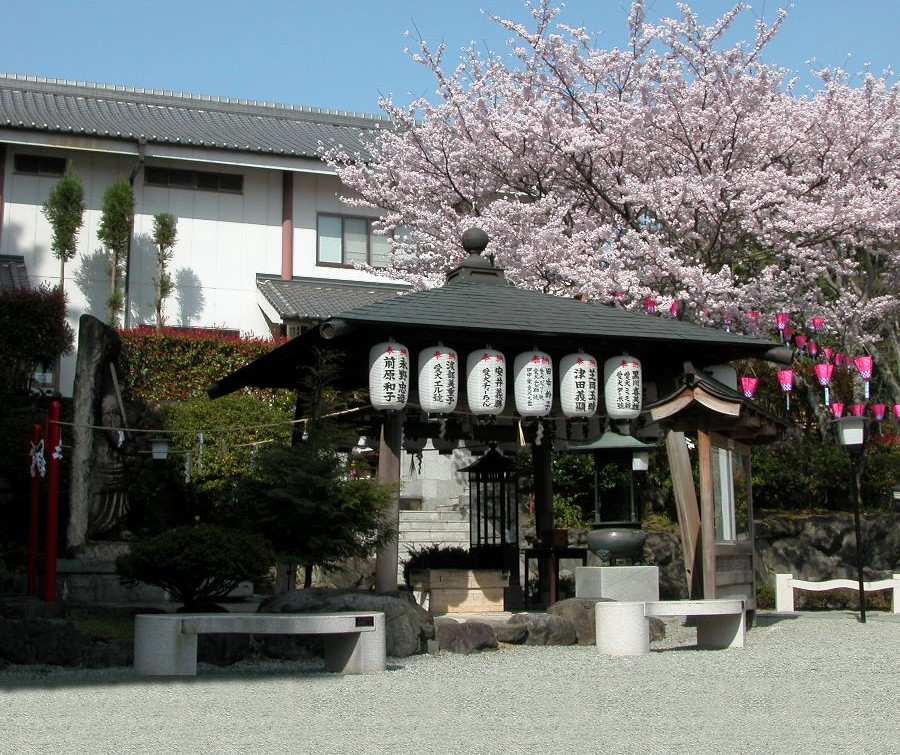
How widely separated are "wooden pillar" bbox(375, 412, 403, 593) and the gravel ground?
1.37 meters

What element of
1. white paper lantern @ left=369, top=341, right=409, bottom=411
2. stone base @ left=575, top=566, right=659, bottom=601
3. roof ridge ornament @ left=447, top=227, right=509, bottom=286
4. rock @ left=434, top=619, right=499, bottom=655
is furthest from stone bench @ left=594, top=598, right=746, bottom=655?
roof ridge ornament @ left=447, top=227, right=509, bottom=286

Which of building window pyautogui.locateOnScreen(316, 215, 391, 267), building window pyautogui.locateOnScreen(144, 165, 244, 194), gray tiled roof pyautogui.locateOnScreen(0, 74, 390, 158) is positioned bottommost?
building window pyautogui.locateOnScreen(316, 215, 391, 267)

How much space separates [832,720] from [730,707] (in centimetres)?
66

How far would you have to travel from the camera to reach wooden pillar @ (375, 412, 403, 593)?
431 inches

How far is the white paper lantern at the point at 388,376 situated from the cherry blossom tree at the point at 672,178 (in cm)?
725

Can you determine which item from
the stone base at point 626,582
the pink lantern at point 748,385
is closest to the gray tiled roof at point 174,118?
the pink lantern at point 748,385

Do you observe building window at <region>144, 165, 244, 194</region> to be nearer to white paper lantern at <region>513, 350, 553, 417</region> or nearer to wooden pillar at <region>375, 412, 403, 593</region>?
wooden pillar at <region>375, 412, 403, 593</region>

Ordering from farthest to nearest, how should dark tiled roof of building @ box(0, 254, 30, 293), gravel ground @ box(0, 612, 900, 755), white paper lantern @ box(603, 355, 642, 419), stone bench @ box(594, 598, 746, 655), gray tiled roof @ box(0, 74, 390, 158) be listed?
gray tiled roof @ box(0, 74, 390, 158)
dark tiled roof of building @ box(0, 254, 30, 293)
white paper lantern @ box(603, 355, 642, 419)
stone bench @ box(594, 598, 746, 655)
gravel ground @ box(0, 612, 900, 755)

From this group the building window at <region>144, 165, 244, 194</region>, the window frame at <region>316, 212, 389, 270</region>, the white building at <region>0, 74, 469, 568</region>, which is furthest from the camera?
the window frame at <region>316, 212, 389, 270</region>

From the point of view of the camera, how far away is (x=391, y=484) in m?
10.8

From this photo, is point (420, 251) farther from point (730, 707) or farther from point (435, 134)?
point (730, 707)

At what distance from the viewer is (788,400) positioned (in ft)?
65.6

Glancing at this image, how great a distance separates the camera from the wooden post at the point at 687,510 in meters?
12.0

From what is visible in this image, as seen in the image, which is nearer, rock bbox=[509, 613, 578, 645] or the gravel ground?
the gravel ground
